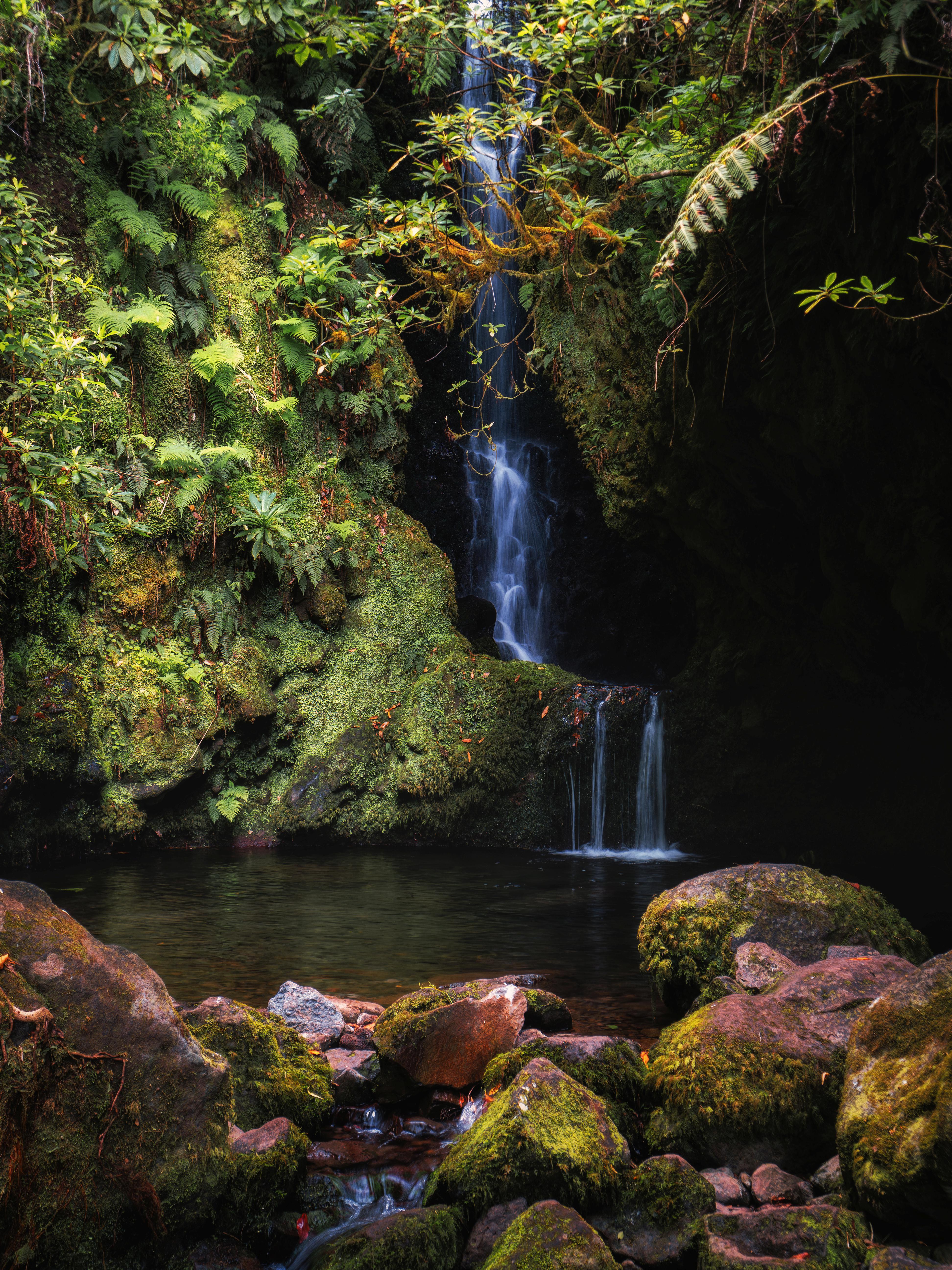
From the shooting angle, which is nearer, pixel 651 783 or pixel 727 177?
pixel 727 177

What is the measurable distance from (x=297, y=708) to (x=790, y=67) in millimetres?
9210

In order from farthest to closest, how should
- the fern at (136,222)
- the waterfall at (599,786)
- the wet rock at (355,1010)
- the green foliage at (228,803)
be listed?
the waterfall at (599,786)
the green foliage at (228,803)
the fern at (136,222)
the wet rock at (355,1010)

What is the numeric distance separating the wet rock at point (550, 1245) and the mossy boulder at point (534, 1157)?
9.3 inches

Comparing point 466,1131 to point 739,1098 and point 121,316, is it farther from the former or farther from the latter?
point 121,316

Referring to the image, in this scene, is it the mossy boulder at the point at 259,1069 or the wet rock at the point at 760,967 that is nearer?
the mossy boulder at the point at 259,1069

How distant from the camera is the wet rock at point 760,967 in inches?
170

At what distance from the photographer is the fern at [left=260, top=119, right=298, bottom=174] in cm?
1226

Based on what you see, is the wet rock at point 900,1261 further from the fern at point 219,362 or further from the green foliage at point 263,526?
the fern at point 219,362

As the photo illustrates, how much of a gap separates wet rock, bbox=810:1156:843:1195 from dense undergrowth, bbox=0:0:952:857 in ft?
13.0

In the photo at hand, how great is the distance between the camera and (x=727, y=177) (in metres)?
4.77

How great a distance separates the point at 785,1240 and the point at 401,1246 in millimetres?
1193

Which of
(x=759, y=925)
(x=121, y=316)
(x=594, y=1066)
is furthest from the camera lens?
(x=121, y=316)

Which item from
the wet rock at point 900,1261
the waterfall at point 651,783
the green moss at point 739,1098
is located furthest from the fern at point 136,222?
the wet rock at point 900,1261

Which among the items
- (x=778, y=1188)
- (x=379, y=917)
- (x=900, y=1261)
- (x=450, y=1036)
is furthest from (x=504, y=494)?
(x=900, y=1261)
